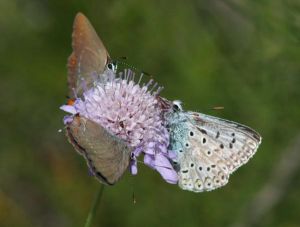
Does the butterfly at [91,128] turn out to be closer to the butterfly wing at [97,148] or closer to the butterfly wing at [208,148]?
the butterfly wing at [97,148]

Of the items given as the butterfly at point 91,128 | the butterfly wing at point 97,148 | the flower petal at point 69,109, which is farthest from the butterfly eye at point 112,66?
the butterfly wing at point 97,148

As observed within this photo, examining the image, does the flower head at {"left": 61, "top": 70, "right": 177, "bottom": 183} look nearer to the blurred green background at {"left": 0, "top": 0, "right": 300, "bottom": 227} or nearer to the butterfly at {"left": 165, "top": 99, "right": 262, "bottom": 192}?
the butterfly at {"left": 165, "top": 99, "right": 262, "bottom": 192}

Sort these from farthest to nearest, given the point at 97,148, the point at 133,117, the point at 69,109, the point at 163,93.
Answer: the point at 163,93 → the point at 69,109 → the point at 133,117 → the point at 97,148

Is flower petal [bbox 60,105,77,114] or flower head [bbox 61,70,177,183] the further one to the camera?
flower petal [bbox 60,105,77,114]

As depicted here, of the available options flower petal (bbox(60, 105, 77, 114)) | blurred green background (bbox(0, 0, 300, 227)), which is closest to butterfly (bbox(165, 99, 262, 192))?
flower petal (bbox(60, 105, 77, 114))

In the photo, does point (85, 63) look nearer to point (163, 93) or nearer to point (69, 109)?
point (69, 109)

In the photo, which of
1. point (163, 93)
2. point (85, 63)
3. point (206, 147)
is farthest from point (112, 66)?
point (163, 93)
